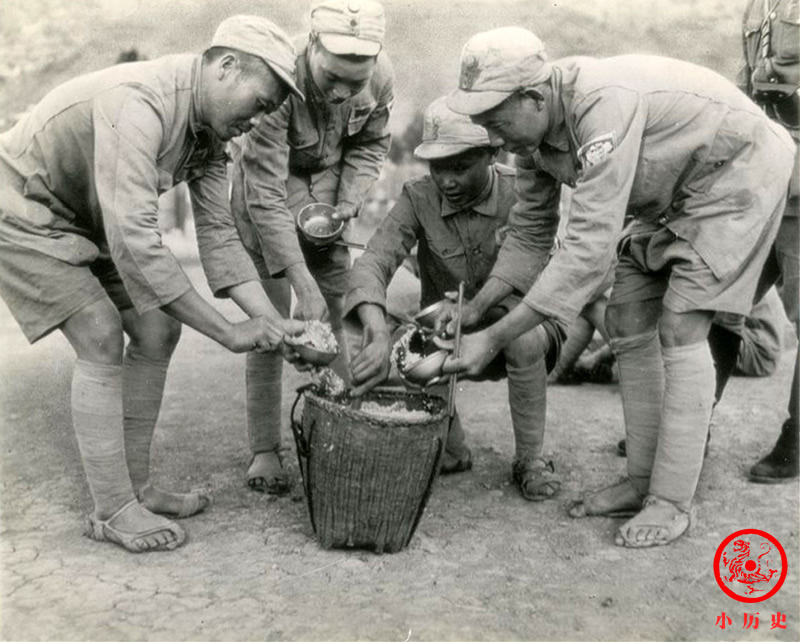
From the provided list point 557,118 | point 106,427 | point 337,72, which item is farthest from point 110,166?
point 557,118

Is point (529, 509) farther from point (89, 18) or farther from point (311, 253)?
point (89, 18)

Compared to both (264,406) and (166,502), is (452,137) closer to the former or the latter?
(264,406)

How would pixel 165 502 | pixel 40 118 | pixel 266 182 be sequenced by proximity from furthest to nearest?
pixel 266 182
pixel 165 502
pixel 40 118

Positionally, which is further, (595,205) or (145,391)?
(145,391)

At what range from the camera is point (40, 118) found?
3.23 m

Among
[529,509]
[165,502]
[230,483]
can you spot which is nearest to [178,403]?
[230,483]

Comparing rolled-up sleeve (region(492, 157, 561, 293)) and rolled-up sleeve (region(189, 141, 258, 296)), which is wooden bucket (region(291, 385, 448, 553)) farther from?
rolled-up sleeve (region(492, 157, 561, 293))

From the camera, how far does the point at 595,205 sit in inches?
123

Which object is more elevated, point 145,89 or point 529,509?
point 145,89

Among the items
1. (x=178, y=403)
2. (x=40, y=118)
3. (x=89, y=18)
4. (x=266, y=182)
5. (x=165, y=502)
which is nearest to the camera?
(x=40, y=118)

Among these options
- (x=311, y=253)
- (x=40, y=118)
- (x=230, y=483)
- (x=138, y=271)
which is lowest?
(x=230, y=483)

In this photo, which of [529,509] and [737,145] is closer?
[737,145]

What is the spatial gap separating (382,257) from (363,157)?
59 centimetres

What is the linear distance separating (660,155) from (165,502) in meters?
2.25
